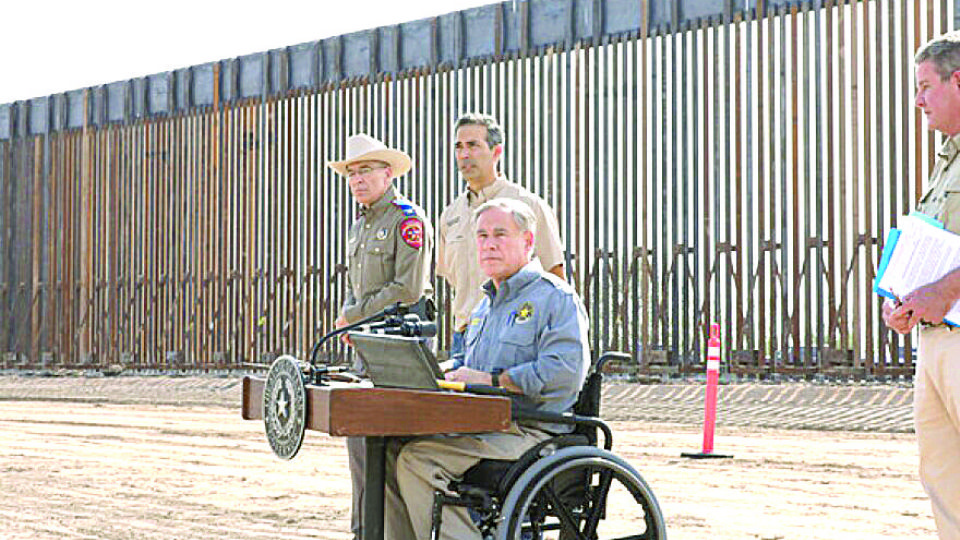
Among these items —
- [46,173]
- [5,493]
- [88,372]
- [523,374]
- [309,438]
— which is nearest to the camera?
[523,374]

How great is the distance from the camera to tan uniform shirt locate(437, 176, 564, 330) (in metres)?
5.36

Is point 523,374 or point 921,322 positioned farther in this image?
point 523,374

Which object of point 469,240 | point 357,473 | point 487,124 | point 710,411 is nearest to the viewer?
point 357,473

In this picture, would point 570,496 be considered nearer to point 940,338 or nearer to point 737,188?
point 940,338

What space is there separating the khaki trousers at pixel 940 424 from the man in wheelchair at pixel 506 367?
36.2 inches

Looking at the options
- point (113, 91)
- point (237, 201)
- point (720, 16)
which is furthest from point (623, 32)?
point (113, 91)

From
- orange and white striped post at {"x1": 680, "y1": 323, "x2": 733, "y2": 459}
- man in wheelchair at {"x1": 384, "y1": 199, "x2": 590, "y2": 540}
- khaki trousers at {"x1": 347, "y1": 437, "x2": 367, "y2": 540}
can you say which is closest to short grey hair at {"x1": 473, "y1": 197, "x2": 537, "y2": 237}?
man in wheelchair at {"x1": 384, "y1": 199, "x2": 590, "y2": 540}

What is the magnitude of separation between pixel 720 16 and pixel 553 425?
11641 millimetres

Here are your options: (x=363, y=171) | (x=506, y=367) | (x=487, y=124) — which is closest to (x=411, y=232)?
(x=363, y=171)

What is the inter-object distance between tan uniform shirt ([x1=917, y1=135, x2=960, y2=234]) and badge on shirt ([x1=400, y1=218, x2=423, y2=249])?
74.9 inches

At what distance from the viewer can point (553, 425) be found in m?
4.22

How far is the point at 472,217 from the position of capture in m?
5.53

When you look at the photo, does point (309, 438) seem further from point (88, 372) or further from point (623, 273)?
point (88, 372)

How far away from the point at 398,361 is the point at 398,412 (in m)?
0.19
